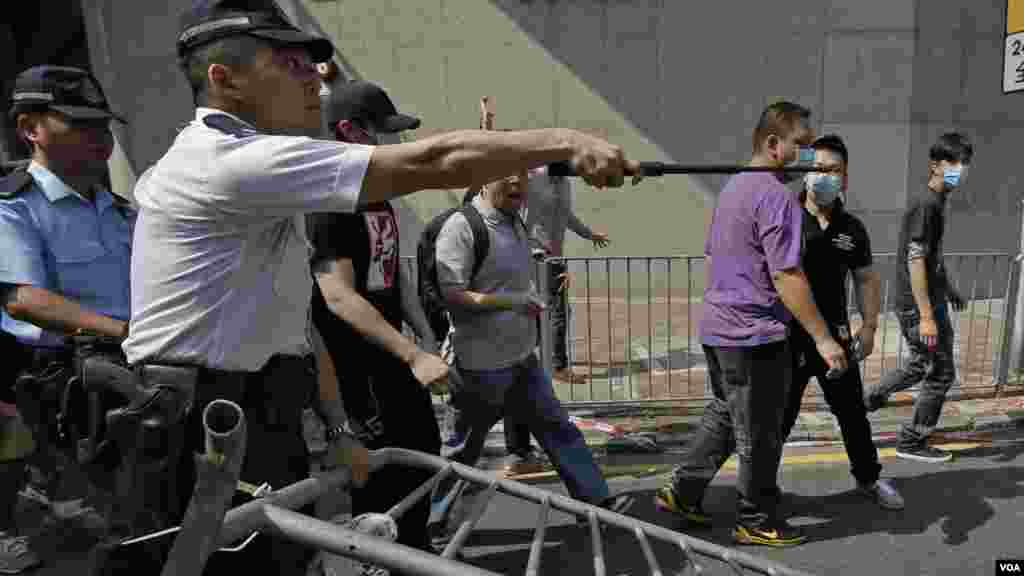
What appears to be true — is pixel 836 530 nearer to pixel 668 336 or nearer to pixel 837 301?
pixel 837 301

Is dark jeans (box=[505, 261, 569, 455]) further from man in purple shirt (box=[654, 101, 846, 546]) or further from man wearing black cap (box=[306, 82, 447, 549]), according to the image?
man wearing black cap (box=[306, 82, 447, 549])

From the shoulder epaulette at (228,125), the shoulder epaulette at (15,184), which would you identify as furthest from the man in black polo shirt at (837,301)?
the shoulder epaulette at (15,184)

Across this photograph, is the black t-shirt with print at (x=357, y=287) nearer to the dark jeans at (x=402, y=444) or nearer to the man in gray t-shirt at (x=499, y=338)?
the dark jeans at (x=402, y=444)

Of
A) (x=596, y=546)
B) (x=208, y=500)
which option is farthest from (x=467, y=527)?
(x=208, y=500)

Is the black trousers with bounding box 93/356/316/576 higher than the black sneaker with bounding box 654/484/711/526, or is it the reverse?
Result: the black trousers with bounding box 93/356/316/576

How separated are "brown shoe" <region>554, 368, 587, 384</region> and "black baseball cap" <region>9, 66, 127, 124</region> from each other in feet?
12.6

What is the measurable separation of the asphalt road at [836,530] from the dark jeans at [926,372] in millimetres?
215

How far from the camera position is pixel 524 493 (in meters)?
2.07

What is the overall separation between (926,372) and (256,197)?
4.14 m

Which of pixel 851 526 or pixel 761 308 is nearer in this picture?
pixel 761 308

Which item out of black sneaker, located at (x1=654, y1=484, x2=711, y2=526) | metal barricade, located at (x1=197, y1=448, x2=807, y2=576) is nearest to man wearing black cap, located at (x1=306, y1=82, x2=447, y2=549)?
metal barricade, located at (x1=197, y1=448, x2=807, y2=576)

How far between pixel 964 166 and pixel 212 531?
168 inches

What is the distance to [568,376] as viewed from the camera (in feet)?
19.3

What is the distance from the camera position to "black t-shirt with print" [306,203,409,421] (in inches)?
102
